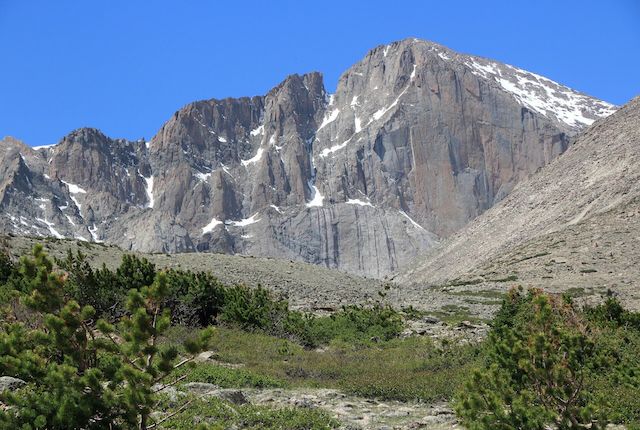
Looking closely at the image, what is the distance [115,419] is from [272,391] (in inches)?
289

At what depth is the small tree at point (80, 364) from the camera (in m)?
7.95

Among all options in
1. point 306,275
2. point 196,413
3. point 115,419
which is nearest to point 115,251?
point 306,275

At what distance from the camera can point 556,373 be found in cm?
924

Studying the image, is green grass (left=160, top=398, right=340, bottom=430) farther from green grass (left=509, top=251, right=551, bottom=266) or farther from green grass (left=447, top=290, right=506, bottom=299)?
green grass (left=509, top=251, right=551, bottom=266)

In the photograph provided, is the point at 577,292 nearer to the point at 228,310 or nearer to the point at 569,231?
the point at 569,231

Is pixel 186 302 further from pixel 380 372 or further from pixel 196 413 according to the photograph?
pixel 196 413

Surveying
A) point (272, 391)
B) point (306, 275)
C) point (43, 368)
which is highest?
point (306, 275)

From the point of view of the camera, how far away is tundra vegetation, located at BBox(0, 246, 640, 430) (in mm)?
8148

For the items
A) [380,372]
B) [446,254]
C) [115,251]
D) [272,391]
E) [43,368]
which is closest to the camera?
[43,368]

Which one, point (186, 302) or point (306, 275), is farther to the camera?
point (306, 275)

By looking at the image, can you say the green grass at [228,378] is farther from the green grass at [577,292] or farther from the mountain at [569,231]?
the green grass at [577,292]

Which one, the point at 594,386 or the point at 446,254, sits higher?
the point at 446,254

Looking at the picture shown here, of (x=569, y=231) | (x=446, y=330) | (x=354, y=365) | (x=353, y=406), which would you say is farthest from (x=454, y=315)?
(x=569, y=231)

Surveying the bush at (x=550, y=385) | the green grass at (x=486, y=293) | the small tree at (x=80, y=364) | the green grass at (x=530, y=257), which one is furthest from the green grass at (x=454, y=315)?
the green grass at (x=530, y=257)
